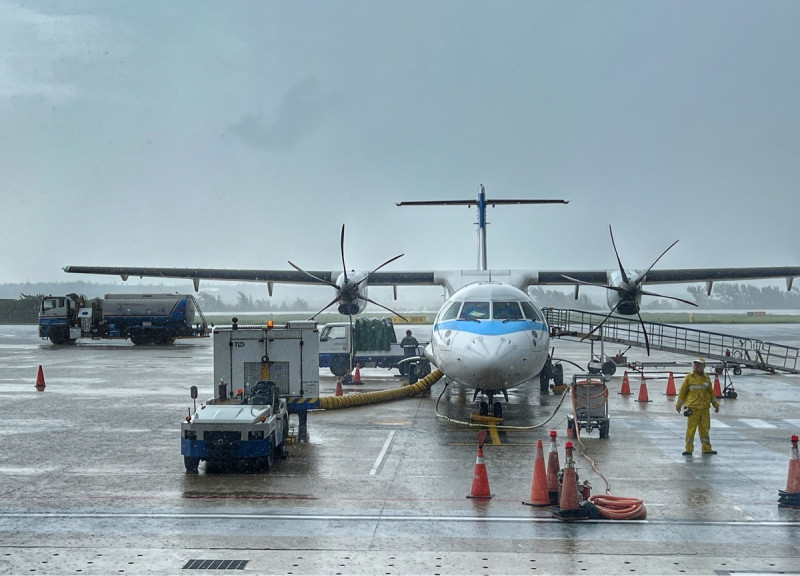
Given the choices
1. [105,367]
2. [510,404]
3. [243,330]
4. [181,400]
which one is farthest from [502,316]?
[105,367]

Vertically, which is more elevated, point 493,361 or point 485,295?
point 485,295

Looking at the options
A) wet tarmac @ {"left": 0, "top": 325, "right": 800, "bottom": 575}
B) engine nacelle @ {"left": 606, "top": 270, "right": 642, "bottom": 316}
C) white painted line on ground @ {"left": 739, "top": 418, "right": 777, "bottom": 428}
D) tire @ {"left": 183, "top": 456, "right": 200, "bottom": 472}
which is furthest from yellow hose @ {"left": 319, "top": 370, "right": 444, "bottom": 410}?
white painted line on ground @ {"left": 739, "top": 418, "right": 777, "bottom": 428}

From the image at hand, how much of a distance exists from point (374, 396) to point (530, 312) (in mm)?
4823

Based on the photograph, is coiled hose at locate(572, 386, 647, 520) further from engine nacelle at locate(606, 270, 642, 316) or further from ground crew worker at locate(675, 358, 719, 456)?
engine nacelle at locate(606, 270, 642, 316)

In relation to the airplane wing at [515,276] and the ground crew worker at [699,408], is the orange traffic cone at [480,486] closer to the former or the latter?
the ground crew worker at [699,408]

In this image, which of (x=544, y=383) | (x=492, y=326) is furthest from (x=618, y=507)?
(x=544, y=383)

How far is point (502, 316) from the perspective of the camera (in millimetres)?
16047

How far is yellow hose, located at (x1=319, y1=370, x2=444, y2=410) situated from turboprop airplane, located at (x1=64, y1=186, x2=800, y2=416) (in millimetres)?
1463

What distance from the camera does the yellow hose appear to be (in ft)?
59.5

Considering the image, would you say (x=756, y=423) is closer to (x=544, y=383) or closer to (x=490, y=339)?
(x=490, y=339)

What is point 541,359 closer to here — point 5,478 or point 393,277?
point 5,478

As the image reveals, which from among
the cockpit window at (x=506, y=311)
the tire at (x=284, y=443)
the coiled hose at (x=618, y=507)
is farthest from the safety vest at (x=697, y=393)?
the tire at (x=284, y=443)

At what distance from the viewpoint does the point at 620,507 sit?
9133mm

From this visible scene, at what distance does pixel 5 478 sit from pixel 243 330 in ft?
15.8
